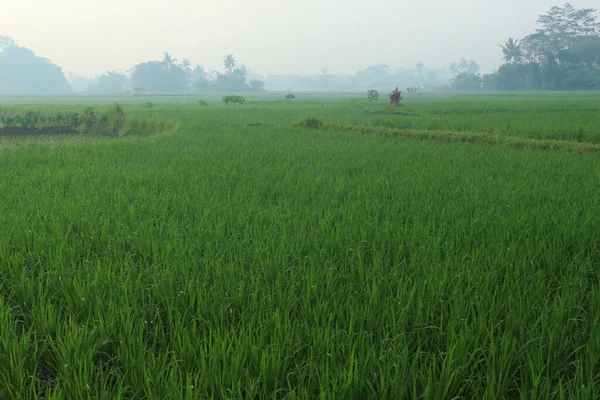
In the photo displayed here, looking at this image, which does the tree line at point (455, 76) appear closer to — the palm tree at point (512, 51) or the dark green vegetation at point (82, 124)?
the palm tree at point (512, 51)

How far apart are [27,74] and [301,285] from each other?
325 feet

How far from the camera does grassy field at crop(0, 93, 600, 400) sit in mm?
1556

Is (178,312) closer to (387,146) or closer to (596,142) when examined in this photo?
(387,146)

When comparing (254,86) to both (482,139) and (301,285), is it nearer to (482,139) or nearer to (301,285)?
(482,139)

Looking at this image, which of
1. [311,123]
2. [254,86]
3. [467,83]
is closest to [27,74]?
[254,86]

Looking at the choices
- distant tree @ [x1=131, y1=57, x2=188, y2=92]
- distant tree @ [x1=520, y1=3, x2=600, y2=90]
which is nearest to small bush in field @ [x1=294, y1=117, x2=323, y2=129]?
distant tree @ [x1=520, y1=3, x2=600, y2=90]

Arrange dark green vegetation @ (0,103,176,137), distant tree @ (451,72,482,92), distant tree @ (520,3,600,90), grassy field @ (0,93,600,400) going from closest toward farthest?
grassy field @ (0,93,600,400) < dark green vegetation @ (0,103,176,137) < distant tree @ (520,3,600,90) < distant tree @ (451,72,482,92)

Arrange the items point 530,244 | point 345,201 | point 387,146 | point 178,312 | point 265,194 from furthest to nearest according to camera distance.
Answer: point 387,146 → point 265,194 → point 345,201 → point 530,244 → point 178,312

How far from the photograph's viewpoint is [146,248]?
9.34 feet

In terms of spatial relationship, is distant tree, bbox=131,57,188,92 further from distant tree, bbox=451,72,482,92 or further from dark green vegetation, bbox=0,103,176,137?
dark green vegetation, bbox=0,103,176,137

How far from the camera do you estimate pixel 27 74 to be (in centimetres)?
8238

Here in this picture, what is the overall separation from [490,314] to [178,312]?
1.42 meters

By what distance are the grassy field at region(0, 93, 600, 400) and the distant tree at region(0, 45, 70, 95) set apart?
9423 centimetres

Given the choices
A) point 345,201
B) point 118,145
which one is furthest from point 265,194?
point 118,145
